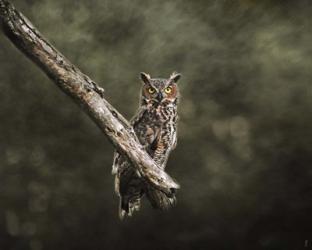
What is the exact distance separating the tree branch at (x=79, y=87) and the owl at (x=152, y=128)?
1.23 feet

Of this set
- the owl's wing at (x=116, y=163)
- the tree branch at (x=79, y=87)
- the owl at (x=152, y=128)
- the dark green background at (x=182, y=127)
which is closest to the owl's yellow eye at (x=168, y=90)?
the owl at (x=152, y=128)

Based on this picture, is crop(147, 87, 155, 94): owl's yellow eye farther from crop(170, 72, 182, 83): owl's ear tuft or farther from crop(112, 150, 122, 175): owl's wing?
crop(112, 150, 122, 175): owl's wing

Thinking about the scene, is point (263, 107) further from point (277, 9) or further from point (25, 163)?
point (25, 163)

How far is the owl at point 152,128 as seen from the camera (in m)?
2.83

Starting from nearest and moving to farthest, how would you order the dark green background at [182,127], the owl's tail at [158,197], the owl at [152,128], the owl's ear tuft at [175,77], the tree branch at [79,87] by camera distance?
1. the tree branch at [79,87]
2. the owl's tail at [158,197]
3. the owl at [152,128]
4. the owl's ear tuft at [175,77]
5. the dark green background at [182,127]

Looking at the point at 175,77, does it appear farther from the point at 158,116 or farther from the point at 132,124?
the point at 132,124

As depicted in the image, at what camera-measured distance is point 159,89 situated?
2.88 metres

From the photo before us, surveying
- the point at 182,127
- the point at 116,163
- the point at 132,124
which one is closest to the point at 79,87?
the point at 132,124

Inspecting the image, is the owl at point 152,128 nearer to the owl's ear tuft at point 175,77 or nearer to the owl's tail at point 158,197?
the owl's ear tuft at point 175,77

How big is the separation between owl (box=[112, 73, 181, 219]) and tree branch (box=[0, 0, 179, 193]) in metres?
0.37

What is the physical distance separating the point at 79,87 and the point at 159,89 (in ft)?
2.19

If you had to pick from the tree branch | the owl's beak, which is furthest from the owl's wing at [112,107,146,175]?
the tree branch

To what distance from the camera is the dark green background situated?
3.06 metres

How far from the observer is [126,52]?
Result: 3170 mm
